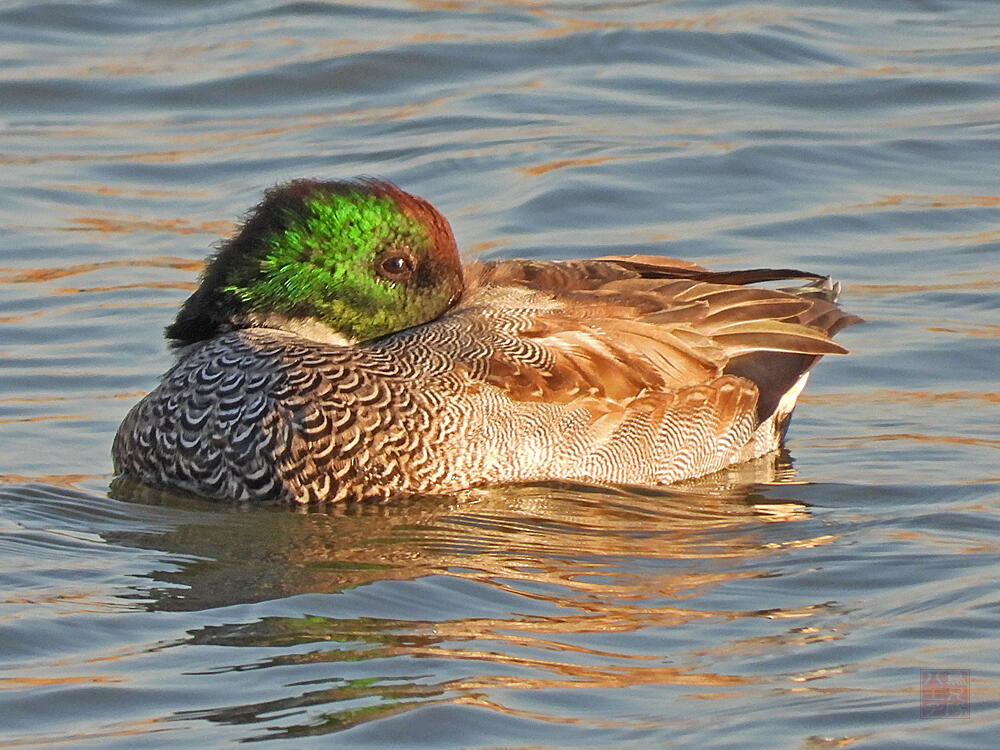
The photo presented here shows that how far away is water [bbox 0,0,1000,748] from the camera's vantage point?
608 cm

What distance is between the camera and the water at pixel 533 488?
608cm

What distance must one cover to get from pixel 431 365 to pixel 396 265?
1.78 ft

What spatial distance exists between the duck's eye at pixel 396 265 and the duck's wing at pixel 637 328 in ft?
0.91

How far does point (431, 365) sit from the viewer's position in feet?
26.7

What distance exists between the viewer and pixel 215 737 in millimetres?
5727

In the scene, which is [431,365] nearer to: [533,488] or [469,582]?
[533,488]

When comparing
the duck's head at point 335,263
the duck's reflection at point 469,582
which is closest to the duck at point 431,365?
the duck's head at point 335,263

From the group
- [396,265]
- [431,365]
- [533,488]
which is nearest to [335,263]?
[396,265]

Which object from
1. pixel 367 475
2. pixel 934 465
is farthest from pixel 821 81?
pixel 367 475

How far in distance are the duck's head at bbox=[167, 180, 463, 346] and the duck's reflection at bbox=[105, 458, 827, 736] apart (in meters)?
0.89
